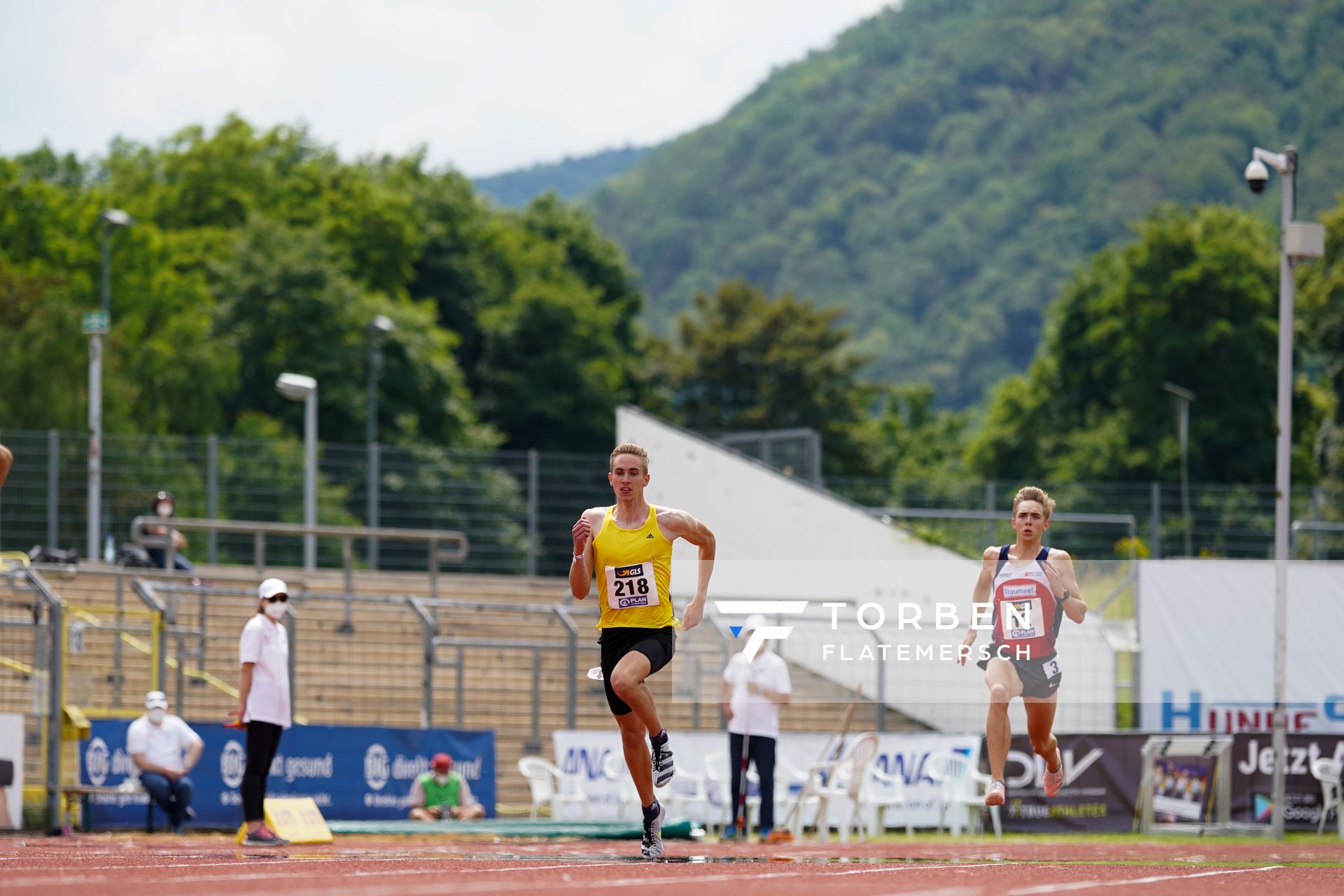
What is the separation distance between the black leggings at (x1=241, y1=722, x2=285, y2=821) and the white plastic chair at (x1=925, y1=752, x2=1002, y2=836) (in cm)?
917

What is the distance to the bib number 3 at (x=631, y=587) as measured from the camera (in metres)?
11.2

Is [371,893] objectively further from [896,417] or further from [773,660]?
[896,417]

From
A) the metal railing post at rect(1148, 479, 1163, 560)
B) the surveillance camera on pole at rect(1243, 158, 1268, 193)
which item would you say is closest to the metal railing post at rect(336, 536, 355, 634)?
the surveillance camera on pole at rect(1243, 158, 1268, 193)

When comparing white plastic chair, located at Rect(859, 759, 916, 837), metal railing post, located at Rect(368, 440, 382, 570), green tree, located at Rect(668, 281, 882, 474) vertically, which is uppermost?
green tree, located at Rect(668, 281, 882, 474)

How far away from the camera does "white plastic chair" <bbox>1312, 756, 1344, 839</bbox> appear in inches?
862

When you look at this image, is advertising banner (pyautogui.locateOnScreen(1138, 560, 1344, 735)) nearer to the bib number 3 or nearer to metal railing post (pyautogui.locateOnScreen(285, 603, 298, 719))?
metal railing post (pyautogui.locateOnScreen(285, 603, 298, 719))

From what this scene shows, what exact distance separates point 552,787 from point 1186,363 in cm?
4858

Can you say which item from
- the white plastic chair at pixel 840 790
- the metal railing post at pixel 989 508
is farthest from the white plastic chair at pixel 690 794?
the metal railing post at pixel 989 508

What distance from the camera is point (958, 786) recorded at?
2123 centimetres

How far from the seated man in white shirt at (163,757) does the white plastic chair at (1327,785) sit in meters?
12.4

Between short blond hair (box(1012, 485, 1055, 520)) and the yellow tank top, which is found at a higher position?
short blond hair (box(1012, 485, 1055, 520))

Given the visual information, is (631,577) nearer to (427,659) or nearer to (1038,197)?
(427,659)

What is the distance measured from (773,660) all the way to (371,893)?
10.6 m

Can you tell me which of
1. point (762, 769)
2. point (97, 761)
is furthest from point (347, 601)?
point (762, 769)
